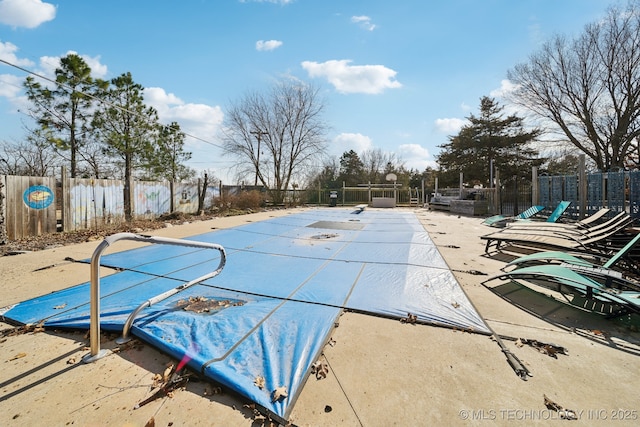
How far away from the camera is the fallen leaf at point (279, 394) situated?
1.69 metres

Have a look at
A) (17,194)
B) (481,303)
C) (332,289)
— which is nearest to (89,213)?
(17,194)

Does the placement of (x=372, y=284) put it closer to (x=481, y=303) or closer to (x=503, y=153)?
(x=481, y=303)

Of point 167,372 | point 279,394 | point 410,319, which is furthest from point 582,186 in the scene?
point 167,372

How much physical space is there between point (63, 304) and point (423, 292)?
4.21 m

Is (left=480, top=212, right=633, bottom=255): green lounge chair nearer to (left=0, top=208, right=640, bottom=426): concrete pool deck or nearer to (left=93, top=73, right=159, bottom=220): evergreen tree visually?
(left=0, top=208, right=640, bottom=426): concrete pool deck

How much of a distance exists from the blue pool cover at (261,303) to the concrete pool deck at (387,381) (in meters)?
0.14

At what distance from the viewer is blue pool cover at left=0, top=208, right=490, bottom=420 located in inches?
80.7

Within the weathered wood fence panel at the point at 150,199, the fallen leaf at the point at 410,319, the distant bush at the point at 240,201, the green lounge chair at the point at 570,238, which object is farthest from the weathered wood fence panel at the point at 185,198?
the fallen leaf at the point at 410,319

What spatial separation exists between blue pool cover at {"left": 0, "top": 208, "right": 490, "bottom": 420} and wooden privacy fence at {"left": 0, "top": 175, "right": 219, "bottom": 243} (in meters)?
4.09

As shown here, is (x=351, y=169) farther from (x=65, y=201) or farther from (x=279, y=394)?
(x=279, y=394)

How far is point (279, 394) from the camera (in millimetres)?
1709

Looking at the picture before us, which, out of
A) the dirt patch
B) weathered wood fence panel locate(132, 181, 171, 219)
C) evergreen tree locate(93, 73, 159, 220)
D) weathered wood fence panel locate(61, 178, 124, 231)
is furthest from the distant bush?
the dirt patch

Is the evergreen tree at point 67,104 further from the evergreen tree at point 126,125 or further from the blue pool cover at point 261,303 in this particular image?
the blue pool cover at point 261,303

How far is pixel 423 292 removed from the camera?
11.5 ft
